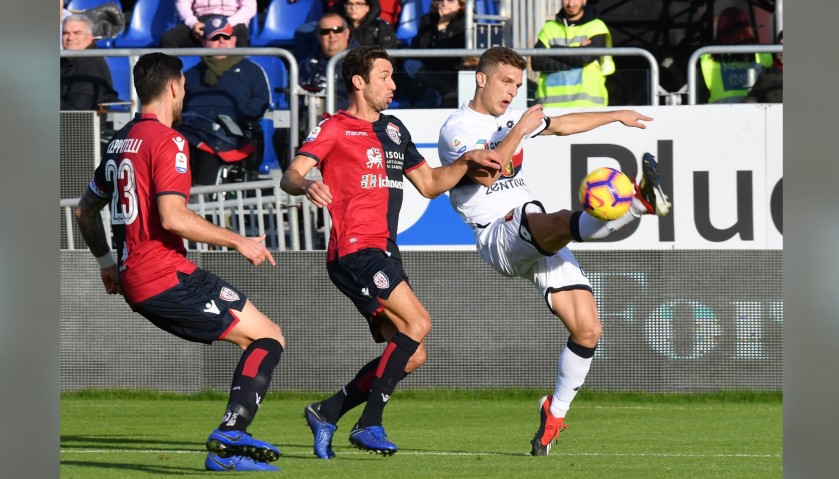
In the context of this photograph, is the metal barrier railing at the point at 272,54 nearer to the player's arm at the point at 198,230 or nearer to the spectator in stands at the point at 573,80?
the spectator in stands at the point at 573,80

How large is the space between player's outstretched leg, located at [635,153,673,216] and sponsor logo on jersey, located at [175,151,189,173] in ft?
7.53

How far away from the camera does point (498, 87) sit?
710cm

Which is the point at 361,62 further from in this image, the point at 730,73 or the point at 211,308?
the point at 730,73

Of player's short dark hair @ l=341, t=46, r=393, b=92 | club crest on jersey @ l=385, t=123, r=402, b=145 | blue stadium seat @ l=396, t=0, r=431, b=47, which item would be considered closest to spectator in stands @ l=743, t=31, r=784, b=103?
blue stadium seat @ l=396, t=0, r=431, b=47

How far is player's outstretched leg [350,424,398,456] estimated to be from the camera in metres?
5.78

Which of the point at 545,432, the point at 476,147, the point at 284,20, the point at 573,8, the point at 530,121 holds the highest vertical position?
the point at 284,20

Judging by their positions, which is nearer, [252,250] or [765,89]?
[252,250]

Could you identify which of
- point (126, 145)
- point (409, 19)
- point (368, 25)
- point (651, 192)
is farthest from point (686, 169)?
point (126, 145)

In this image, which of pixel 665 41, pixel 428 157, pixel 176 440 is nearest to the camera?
pixel 176 440

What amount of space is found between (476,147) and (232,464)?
254cm
